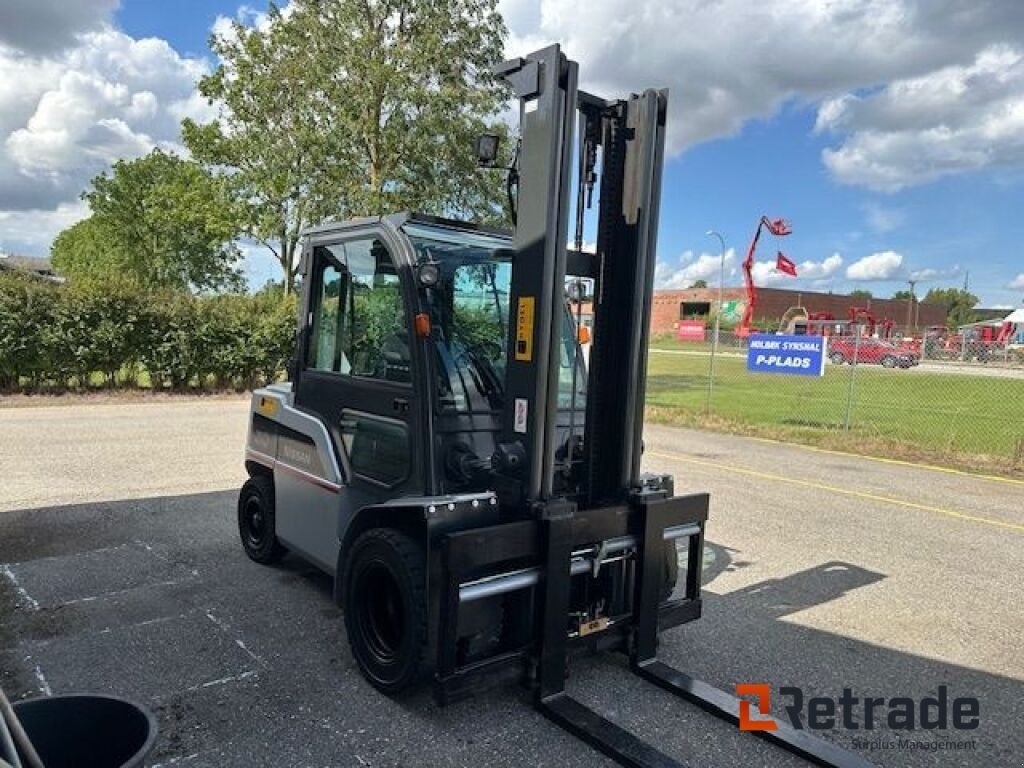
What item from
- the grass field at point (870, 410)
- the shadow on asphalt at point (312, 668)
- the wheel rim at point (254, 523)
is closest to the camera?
the shadow on asphalt at point (312, 668)

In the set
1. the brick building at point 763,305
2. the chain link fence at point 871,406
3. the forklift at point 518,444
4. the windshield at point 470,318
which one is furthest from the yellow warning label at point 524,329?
the brick building at point 763,305

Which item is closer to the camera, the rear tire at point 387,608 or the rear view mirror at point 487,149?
the rear tire at point 387,608

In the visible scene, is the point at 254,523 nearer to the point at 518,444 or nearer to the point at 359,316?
the point at 359,316

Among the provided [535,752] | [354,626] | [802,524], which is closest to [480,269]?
[354,626]

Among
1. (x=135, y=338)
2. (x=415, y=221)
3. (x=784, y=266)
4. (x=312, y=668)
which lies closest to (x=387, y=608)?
(x=312, y=668)

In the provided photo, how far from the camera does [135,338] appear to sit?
15438mm

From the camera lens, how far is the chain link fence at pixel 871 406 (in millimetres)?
11766

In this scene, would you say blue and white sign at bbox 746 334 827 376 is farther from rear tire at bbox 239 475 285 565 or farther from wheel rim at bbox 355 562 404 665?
wheel rim at bbox 355 562 404 665

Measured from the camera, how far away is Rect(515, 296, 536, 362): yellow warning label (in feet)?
10.6

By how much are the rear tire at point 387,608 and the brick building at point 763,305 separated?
6152cm

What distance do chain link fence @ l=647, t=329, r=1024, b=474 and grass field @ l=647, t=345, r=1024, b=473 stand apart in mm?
18

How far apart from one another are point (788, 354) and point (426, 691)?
40.2 feet

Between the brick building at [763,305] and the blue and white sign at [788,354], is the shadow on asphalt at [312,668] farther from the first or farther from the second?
the brick building at [763,305]

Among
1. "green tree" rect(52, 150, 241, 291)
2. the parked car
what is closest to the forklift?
the parked car
